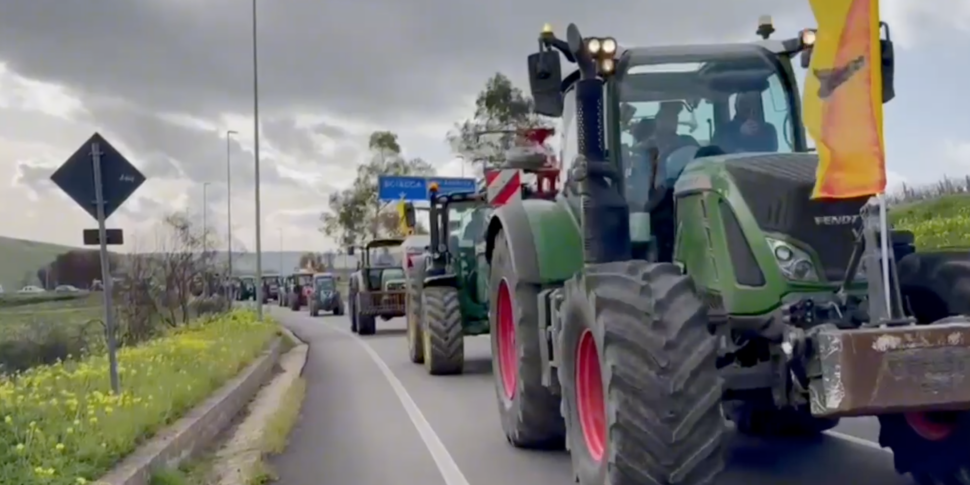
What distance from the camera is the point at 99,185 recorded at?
9836 mm

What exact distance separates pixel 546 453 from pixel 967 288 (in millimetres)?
3620

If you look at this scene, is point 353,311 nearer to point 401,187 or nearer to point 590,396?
point 401,187

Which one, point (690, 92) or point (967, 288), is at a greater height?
point (690, 92)

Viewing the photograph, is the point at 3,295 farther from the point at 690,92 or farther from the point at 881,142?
the point at 881,142

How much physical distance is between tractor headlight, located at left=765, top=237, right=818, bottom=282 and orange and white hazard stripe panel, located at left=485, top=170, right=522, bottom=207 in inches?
248

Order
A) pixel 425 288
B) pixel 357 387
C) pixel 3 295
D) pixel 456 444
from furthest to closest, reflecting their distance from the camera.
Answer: pixel 3 295, pixel 425 288, pixel 357 387, pixel 456 444

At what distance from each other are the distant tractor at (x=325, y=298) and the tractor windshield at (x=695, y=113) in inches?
1573

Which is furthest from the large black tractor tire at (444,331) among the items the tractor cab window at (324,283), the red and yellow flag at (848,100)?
the tractor cab window at (324,283)

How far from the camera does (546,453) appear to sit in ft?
27.6

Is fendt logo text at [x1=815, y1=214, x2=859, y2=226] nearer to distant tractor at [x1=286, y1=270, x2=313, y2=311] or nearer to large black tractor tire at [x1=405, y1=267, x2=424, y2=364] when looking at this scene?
large black tractor tire at [x1=405, y1=267, x2=424, y2=364]

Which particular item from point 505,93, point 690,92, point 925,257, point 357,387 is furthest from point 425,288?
point 505,93

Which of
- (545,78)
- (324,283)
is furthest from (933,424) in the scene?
(324,283)

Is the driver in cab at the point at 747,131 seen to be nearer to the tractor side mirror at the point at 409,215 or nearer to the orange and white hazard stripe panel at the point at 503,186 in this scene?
the orange and white hazard stripe panel at the point at 503,186

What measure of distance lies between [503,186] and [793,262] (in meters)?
7.62
